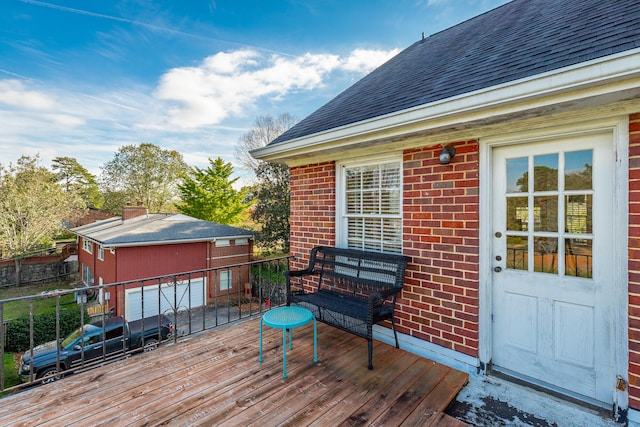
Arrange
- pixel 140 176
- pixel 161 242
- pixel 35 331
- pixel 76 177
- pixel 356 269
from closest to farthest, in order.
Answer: pixel 356 269 → pixel 35 331 → pixel 161 242 → pixel 140 176 → pixel 76 177

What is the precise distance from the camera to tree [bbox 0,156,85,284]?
1460cm

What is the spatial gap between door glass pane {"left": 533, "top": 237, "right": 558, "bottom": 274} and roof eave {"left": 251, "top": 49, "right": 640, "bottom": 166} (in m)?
1.09

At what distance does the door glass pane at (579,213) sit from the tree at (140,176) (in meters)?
25.6

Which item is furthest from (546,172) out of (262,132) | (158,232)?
(262,132)

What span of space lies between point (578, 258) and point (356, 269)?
77.6 inches

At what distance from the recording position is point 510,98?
1.91 metres

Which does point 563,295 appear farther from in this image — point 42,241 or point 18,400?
point 42,241

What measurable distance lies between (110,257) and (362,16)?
13260 millimetres

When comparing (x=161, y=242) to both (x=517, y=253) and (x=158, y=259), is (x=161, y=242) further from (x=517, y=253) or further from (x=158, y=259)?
(x=517, y=253)

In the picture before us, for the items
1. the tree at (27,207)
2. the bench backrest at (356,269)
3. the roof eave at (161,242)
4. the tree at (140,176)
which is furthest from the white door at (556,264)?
the tree at (140,176)

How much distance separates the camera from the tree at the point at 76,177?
27484 millimetres

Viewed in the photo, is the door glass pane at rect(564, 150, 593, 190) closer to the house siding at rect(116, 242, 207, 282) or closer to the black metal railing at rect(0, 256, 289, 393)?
the black metal railing at rect(0, 256, 289, 393)

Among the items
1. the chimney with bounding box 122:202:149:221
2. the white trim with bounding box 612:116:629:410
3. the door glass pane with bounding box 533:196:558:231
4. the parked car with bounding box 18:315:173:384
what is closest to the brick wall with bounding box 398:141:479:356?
the door glass pane with bounding box 533:196:558:231

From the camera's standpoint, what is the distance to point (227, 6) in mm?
6293
